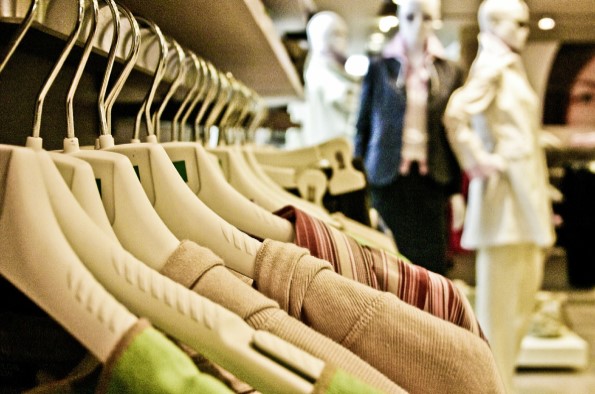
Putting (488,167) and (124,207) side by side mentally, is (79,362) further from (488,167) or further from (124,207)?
(488,167)

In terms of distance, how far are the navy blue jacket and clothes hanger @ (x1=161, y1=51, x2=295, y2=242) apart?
4.25 ft

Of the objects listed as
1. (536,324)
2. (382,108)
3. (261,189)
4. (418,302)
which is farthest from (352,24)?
(418,302)

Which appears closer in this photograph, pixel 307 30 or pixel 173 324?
pixel 173 324

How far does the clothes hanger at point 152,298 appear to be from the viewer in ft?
1.20

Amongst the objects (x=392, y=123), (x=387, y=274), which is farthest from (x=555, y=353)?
(x=387, y=274)

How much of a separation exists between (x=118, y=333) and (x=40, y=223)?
0.30 feet

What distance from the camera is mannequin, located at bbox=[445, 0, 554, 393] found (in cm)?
203

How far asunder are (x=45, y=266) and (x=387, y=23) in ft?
10.2

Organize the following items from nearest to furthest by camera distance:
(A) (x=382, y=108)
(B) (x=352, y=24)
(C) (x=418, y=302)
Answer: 1. (C) (x=418, y=302)
2. (A) (x=382, y=108)
3. (B) (x=352, y=24)

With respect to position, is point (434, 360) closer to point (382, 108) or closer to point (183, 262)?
point (183, 262)

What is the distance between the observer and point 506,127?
80.4 inches

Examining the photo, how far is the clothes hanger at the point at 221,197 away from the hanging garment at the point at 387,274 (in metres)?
0.02

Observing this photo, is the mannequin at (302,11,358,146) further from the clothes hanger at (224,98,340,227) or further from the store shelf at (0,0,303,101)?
the clothes hanger at (224,98,340,227)

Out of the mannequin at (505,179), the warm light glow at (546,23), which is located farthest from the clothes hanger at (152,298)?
the warm light glow at (546,23)
